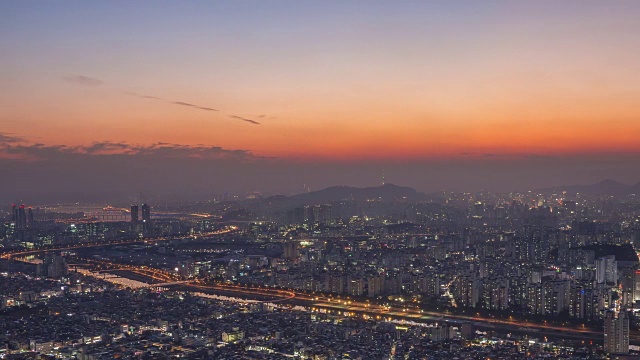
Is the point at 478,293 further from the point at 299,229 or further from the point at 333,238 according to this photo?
the point at 299,229

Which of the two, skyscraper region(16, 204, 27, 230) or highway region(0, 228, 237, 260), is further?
skyscraper region(16, 204, 27, 230)

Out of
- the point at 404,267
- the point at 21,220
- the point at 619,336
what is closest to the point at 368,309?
the point at 404,267

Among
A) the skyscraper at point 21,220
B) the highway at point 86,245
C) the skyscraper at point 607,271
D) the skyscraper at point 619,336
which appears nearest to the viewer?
the skyscraper at point 619,336

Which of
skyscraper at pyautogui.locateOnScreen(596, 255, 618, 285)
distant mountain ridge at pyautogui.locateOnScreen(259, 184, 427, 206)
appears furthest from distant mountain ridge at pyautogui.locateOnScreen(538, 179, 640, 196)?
skyscraper at pyautogui.locateOnScreen(596, 255, 618, 285)

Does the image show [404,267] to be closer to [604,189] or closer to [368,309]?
[368,309]

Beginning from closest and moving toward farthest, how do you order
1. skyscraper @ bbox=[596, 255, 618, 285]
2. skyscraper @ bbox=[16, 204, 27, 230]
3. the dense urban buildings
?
the dense urban buildings → skyscraper @ bbox=[596, 255, 618, 285] → skyscraper @ bbox=[16, 204, 27, 230]

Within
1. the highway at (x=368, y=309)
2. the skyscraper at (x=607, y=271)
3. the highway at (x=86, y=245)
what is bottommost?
the highway at (x=86, y=245)

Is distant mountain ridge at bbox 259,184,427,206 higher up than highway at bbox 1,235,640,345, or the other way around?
distant mountain ridge at bbox 259,184,427,206

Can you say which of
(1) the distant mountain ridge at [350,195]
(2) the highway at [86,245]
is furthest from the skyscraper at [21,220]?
(1) the distant mountain ridge at [350,195]

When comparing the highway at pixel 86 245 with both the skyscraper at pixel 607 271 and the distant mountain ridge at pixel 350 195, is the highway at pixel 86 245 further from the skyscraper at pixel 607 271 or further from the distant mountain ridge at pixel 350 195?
the skyscraper at pixel 607 271

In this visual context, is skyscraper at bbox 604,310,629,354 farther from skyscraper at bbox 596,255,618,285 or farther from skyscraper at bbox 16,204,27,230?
skyscraper at bbox 16,204,27,230

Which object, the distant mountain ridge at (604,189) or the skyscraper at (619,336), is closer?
the skyscraper at (619,336)

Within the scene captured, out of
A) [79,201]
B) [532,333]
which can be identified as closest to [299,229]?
[532,333]
